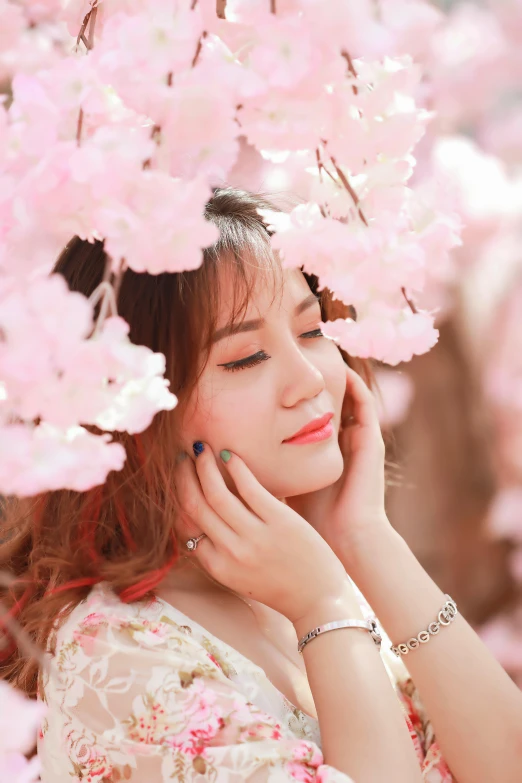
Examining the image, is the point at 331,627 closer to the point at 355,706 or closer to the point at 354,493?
the point at 355,706

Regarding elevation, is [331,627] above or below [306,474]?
below

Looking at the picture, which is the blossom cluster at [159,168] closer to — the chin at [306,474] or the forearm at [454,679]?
the chin at [306,474]

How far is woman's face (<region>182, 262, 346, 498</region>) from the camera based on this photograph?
49.6 inches

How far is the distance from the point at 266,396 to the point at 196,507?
0.19 m

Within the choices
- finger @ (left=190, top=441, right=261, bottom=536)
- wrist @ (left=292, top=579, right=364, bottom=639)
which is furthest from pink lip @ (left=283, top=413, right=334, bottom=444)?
wrist @ (left=292, top=579, right=364, bottom=639)

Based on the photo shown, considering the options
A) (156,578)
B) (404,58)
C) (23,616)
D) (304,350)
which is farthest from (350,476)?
(404,58)

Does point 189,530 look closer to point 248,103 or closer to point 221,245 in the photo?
point 221,245

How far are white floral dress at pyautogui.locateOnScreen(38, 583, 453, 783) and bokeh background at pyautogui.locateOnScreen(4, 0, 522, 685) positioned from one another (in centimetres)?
195

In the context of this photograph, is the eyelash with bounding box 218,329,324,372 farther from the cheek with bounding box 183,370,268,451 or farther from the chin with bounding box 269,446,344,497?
the chin with bounding box 269,446,344,497

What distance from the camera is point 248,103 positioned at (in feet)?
2.88

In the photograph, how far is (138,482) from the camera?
1300mm

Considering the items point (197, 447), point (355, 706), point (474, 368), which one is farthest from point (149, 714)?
point (474, 368)

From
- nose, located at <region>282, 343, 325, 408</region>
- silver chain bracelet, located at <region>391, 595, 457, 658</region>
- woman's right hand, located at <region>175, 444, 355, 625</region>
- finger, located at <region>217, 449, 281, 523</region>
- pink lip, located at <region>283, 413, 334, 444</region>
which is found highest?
nose, located at <region>282, 343, 325, 408</region>

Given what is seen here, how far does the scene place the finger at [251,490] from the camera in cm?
127
